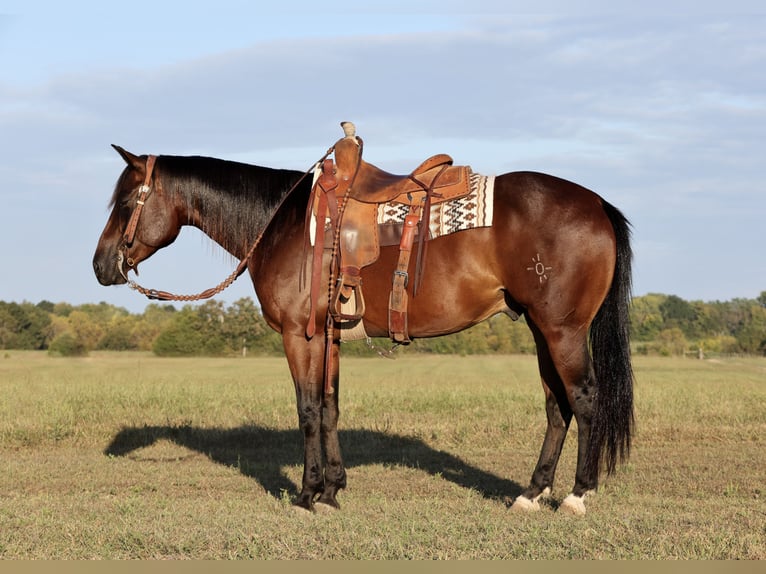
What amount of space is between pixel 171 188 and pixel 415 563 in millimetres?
4119

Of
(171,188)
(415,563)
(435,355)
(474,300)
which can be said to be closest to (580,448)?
(474,300)

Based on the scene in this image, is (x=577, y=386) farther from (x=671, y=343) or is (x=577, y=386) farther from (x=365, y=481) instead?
(x=671, y=343)

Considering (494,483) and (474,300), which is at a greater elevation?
(474,300)

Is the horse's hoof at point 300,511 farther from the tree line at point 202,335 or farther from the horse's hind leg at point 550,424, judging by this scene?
the tree line at point 202,335

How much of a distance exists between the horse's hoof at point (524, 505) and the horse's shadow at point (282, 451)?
70 centimetres

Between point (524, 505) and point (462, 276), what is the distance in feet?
6.41

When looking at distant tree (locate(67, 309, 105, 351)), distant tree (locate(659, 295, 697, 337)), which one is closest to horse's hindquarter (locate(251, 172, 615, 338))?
distant tree (locate(67, 309, 105, 351))

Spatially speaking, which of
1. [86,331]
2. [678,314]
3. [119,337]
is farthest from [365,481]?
[678,314]

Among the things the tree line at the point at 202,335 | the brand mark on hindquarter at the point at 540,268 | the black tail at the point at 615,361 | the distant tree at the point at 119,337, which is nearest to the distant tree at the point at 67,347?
the tree line at the point at 202,335

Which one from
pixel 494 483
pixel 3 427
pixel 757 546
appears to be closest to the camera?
pixel 757 546

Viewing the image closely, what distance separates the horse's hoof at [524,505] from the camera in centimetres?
637

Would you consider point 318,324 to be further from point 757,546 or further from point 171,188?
point 757,546

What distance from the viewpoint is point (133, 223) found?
6922 millimetres

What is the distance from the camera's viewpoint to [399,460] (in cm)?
940
